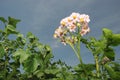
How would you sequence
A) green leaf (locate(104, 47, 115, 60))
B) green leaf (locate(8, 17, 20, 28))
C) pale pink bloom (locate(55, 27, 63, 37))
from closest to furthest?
green leaf (locate(104, 47, 115, 60)) → pale pink bloom (locate(55, 27, 63, 37)) → green leaf (locate(8, 17, 20, 28))

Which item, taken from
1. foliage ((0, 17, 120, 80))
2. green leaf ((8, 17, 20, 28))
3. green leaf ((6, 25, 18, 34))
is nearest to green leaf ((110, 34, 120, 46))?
foliage ((0, 17, 120, 80))

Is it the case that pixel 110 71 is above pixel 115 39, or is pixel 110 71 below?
below

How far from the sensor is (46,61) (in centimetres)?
427

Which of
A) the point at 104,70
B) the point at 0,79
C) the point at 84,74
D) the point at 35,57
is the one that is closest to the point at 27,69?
the point at 35,57

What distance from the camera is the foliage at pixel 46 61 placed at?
4.02 m

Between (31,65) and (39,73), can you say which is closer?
(31,65)

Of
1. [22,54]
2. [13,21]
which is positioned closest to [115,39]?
[22,54]

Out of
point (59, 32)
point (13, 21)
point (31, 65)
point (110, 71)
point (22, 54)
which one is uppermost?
point (13, 21)

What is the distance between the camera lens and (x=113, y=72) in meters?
3.94

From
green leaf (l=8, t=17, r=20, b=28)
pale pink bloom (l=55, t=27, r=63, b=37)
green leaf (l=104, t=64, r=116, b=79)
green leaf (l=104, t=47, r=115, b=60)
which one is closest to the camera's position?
green leaf (l=104, t=64, r=116, b=79)

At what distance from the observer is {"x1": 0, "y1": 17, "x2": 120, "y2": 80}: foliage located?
4016 millimetres

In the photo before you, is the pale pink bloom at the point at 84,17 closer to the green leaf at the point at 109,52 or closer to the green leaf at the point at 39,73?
the green leaf at the point at 109,52

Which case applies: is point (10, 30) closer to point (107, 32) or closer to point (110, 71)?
point (107, 32)

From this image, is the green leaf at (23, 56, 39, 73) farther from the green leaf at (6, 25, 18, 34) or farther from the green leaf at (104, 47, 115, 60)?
the green leaf at (104, 47, 115, 60)
